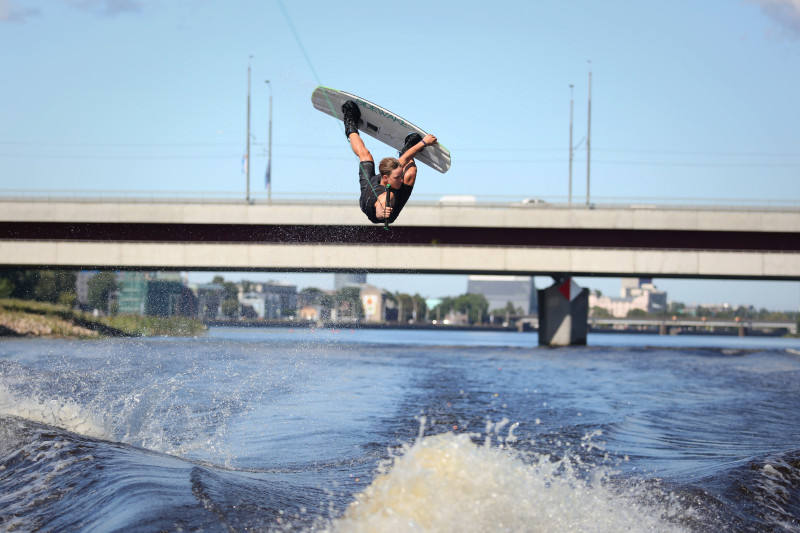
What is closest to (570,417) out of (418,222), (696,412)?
(696,412)

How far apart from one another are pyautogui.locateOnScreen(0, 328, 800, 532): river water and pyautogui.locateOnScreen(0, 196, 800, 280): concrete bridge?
64.7 feet

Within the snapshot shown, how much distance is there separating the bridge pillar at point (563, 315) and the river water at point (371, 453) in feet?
81.6

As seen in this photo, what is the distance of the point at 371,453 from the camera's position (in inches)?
340

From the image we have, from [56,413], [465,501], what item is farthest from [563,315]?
[465,501]

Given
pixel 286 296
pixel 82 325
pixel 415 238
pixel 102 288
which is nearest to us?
pixel 286 296

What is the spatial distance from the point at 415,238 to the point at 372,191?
31.2 m

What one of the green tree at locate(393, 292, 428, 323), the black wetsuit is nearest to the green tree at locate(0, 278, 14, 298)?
the black wetsuit

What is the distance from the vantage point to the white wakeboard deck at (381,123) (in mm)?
10234

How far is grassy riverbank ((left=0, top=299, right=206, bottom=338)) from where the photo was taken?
38.0 m

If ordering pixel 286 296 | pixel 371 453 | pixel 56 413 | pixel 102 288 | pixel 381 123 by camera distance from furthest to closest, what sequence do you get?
pixel 102 288, pixel 286 296, pixel 381 123, pixel 56 413, pixel 371 453

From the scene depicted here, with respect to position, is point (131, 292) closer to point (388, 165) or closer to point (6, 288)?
point (6, 288)

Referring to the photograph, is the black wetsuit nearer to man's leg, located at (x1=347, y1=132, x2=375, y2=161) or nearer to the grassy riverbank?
man's leg, located at (x1=347, y1=132, x2=375, y2=161)

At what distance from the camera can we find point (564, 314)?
44625mm

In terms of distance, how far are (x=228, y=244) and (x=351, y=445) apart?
31496 mm
